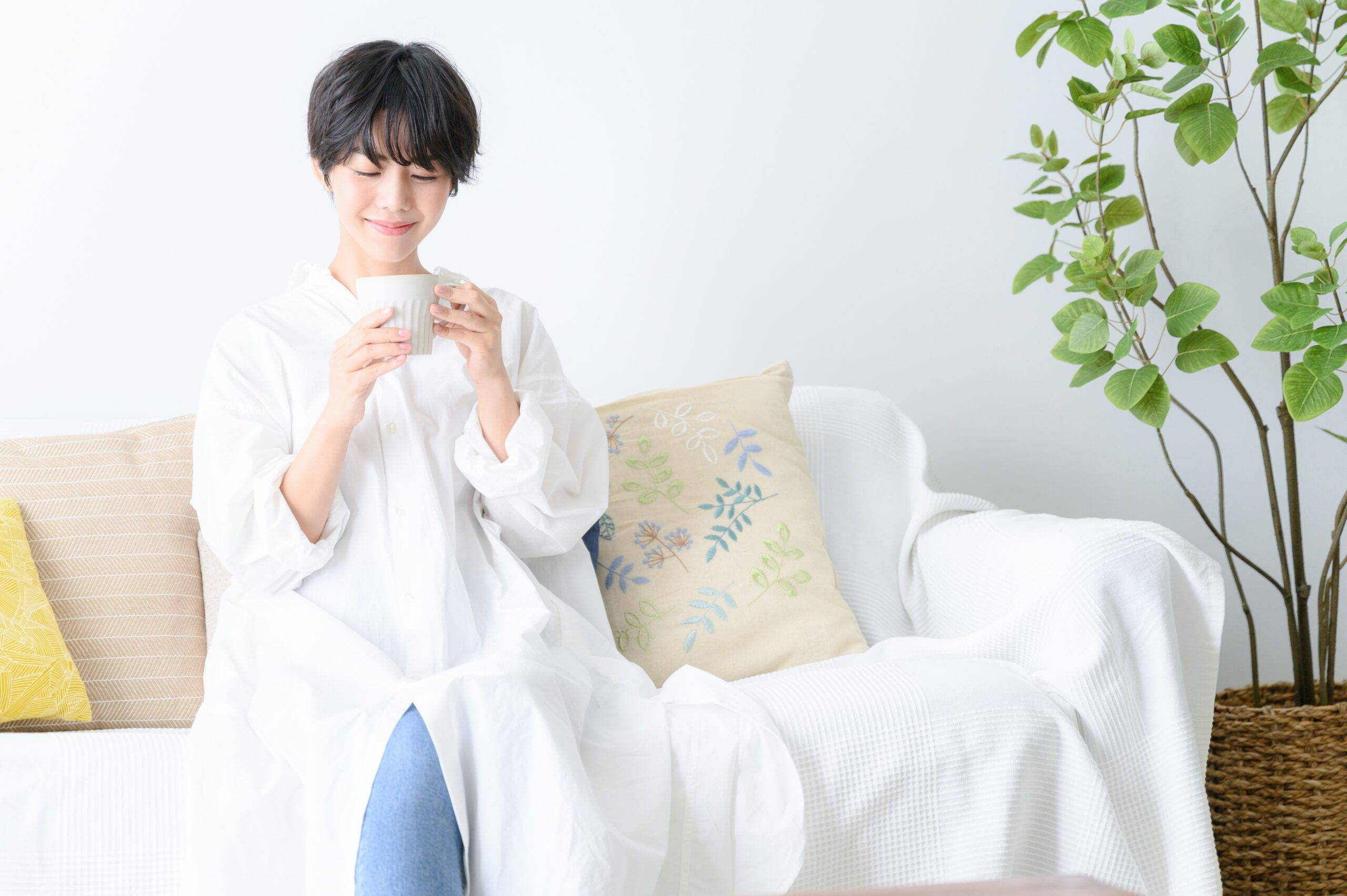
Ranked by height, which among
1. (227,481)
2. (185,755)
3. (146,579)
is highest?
(227,481)

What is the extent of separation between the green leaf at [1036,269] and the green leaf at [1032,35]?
0.34m

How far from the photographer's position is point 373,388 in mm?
1306

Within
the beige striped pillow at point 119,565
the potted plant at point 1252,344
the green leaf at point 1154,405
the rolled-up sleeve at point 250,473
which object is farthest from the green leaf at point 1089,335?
the beige striped pillow at point 119,565

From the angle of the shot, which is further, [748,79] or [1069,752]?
[748,79]

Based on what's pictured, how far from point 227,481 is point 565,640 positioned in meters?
0.44

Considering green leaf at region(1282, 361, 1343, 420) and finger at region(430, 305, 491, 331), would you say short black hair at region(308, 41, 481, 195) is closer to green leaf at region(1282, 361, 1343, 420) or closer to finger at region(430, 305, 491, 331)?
finger at region(430, 305, 491, 331)

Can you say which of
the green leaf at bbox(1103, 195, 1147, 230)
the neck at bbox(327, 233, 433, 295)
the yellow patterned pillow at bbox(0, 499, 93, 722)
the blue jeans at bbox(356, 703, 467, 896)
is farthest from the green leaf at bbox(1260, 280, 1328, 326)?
the yellow patterned pillow at bbox(0, 499, 93, 722)

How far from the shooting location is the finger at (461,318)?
1172 millimetres

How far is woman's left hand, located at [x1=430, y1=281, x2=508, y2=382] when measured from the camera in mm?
1188

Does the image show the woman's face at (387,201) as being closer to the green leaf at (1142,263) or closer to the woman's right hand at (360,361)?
the woman's right hand at (360,361)

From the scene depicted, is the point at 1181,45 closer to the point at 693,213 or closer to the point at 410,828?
the point at 693,213

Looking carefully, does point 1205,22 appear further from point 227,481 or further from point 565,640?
point 227,481

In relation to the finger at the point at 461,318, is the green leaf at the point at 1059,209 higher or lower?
higher

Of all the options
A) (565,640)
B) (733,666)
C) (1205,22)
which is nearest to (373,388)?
(565,640)
